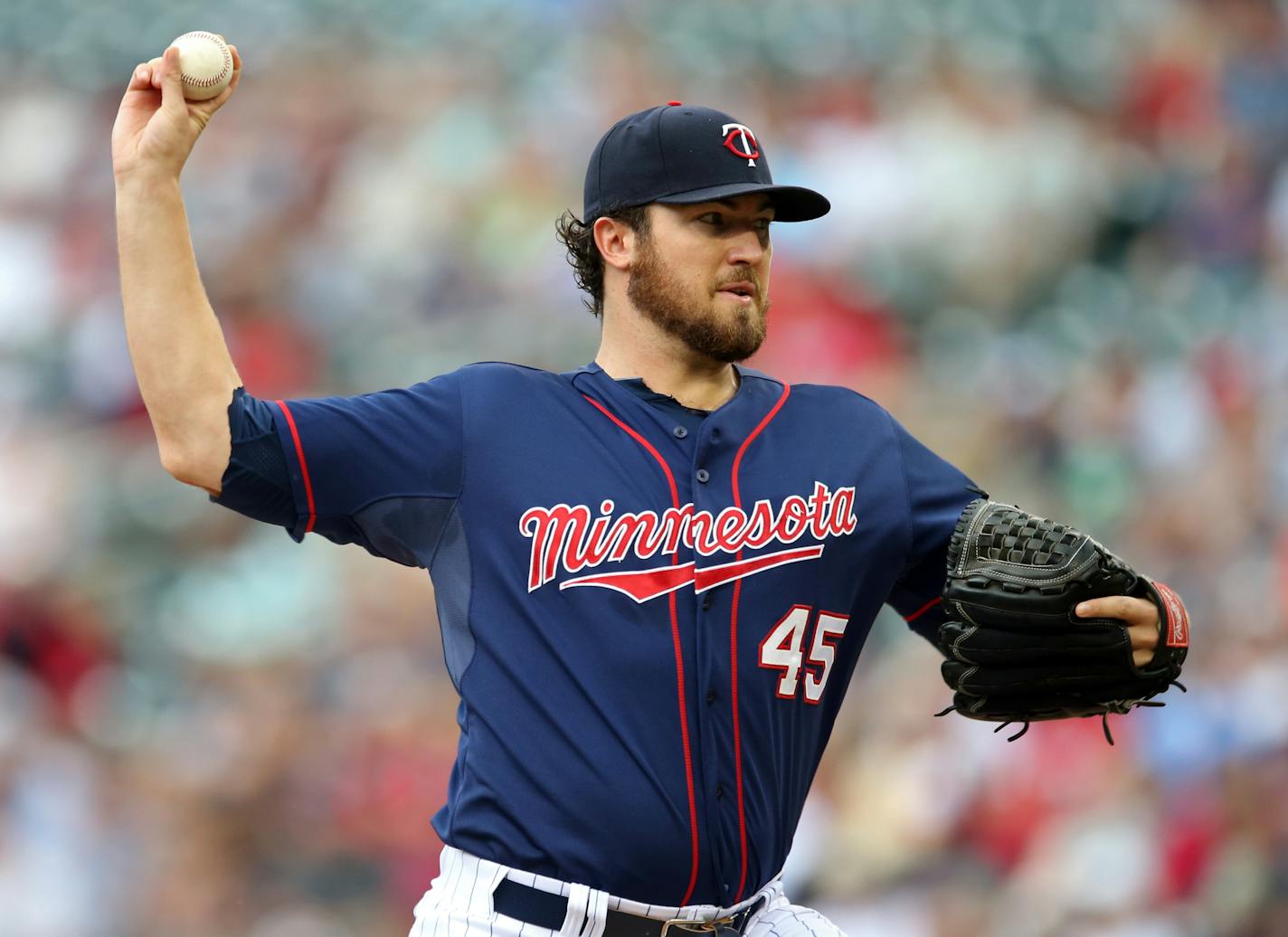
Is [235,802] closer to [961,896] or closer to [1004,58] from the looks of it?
[961,896]

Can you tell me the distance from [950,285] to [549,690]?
4862mm

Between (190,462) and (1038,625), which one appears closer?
(190,462)

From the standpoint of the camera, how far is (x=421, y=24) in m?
7.60

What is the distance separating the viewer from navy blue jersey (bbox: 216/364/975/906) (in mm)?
2533

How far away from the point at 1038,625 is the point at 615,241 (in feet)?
3.34

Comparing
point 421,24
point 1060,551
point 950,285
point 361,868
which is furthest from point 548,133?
point 1060,551

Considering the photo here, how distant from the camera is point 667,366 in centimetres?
291

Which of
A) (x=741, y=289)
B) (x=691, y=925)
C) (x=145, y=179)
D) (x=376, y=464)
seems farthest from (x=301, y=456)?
(x=691, y=925)

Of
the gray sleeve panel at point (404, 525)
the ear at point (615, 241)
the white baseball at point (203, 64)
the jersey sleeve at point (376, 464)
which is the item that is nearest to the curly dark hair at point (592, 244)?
the ear at point (615, 241)

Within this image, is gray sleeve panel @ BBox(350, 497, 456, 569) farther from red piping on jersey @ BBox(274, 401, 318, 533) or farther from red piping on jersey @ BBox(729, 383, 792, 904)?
red piping on jersey @ BBox(729, 383, 792, 904)

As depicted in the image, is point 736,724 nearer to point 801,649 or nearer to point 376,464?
point 801,649

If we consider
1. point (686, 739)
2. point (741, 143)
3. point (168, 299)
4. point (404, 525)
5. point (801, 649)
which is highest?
point (741, 143)

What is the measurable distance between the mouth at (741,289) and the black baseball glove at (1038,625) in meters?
0.53

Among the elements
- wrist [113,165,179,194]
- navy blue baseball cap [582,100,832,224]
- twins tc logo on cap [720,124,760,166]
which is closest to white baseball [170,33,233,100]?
wrist [113,165,179,194]
